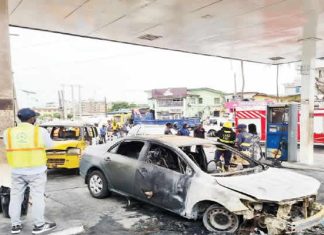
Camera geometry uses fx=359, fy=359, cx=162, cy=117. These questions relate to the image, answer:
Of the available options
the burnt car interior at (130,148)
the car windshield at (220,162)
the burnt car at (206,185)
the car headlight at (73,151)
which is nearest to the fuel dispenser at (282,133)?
the car windshield at (220,162)

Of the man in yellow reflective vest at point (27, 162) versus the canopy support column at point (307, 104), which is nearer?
the man in yellow reflective vest at point (27, 162)

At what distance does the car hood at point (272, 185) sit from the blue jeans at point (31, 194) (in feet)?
8.64

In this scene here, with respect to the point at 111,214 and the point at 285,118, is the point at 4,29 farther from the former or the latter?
the point at 285,118

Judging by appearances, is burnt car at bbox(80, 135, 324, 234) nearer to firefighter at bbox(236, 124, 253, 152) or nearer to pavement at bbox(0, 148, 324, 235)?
pavement at bbox(0, 148, 324, 235)

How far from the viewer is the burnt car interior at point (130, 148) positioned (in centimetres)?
687

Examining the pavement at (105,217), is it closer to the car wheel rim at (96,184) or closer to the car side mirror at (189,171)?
the car wheel rim at (96,184)

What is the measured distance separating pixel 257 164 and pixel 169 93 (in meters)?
55.2

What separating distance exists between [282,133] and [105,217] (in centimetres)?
784

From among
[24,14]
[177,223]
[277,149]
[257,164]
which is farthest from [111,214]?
[277,149]

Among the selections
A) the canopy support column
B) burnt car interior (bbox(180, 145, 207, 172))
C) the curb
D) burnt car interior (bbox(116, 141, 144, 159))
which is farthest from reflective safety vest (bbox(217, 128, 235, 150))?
the curb

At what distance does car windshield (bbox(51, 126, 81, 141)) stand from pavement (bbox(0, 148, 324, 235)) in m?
3.02

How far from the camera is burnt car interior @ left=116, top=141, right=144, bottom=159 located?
6.87m

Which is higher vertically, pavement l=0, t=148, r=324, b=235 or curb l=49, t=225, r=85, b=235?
curb l=49, t=225, r=85, b=235

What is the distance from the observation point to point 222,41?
12508 mm
